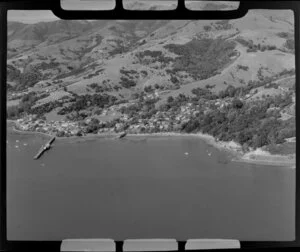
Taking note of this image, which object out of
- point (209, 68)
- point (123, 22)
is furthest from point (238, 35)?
point (123, 22)

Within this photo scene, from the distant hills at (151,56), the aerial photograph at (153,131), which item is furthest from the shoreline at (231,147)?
the distant hills at (151,56)

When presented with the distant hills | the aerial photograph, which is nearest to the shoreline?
the aerial photograph

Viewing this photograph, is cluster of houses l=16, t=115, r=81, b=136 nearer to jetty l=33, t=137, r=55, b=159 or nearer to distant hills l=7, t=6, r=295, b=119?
jetty l=33, t=137, r=55, b=159

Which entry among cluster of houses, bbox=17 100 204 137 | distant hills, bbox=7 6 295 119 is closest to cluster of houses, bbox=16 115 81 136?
cluster of houses, bbox=17 100 204 137

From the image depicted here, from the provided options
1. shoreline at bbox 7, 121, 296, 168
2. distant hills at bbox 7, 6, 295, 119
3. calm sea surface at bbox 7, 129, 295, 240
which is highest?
distant hills at bbox 7, 6, 295, 119

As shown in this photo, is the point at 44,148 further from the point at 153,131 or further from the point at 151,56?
the point at 151,56

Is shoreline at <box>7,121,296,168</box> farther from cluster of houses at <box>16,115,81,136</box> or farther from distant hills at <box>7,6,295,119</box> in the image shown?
distant hills at <box>7,6,295,119</box>

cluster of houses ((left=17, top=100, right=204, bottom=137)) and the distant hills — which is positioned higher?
→ the distant hills

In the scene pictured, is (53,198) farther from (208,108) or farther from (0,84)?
(208,108)
